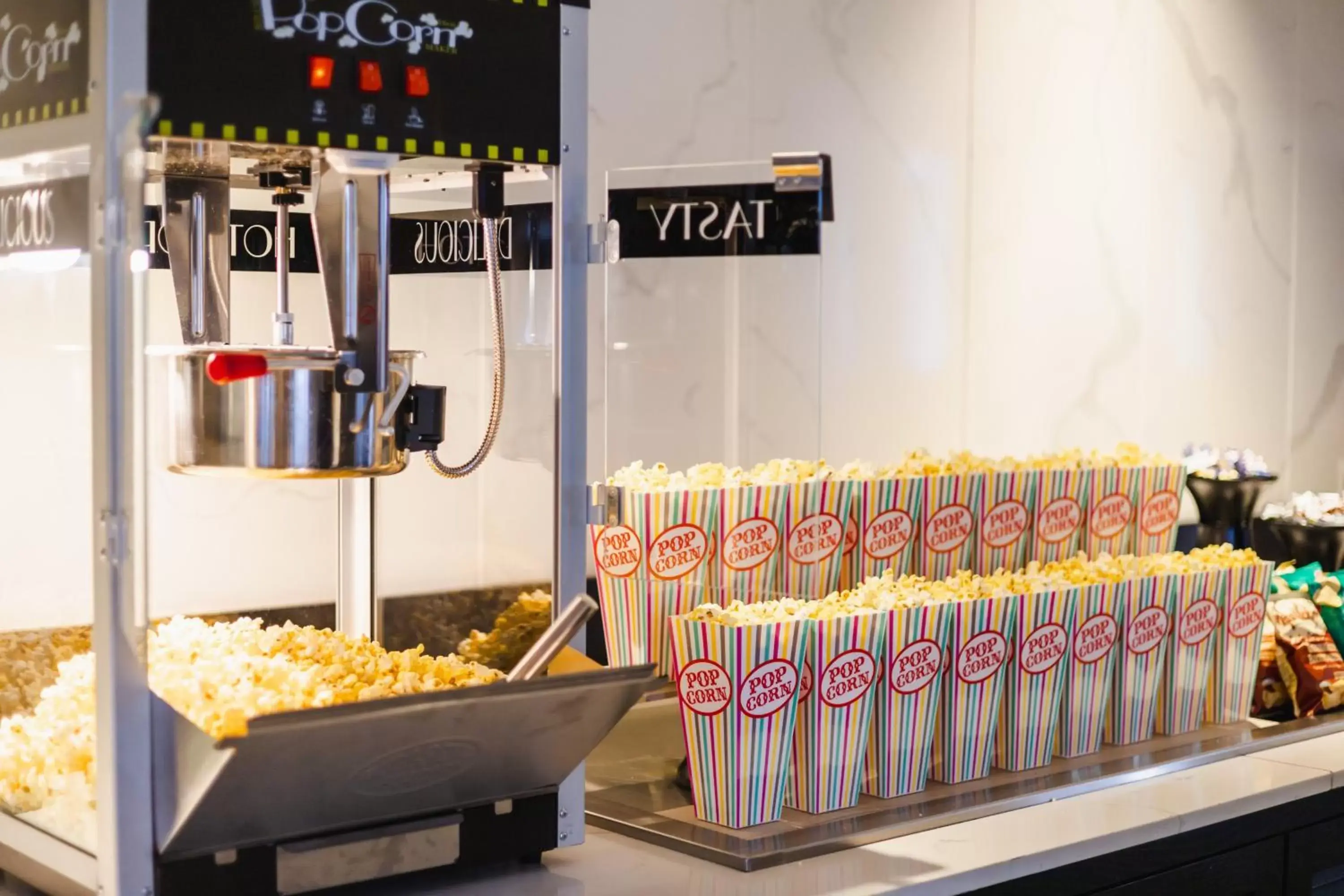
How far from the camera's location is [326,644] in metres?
1.48

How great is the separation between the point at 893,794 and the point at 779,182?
672 mm

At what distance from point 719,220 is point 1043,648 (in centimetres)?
61

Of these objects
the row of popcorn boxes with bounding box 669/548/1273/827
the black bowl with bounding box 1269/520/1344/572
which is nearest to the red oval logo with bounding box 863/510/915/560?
the row of popcorn boxes with bounding box 669/548/1273/827

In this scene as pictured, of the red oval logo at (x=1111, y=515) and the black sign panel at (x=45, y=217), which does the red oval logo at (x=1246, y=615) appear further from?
the black sign panel at (x=45, y=217)

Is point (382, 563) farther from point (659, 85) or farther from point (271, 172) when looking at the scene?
point (659, 85)

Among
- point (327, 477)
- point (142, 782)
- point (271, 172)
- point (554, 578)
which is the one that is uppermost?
point (271, 172)

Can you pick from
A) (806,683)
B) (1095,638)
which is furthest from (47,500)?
(1095,638)

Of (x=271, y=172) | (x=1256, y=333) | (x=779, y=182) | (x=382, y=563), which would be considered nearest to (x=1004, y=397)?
(x=1256, y=333)

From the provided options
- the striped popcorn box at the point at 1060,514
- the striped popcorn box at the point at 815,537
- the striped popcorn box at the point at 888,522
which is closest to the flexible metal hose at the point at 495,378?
the striped popcorn box at the point at 815,537

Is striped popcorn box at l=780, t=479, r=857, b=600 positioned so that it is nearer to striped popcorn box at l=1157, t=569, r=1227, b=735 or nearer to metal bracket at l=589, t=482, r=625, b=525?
metal bracket at l=589, t=482, r=625, b=525

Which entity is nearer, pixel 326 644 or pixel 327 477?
pixel 327 477

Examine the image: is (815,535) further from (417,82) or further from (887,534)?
(417,82)

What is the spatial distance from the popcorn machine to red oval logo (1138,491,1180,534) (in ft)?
3.39

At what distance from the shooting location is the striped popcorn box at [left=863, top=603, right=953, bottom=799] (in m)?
1.68
